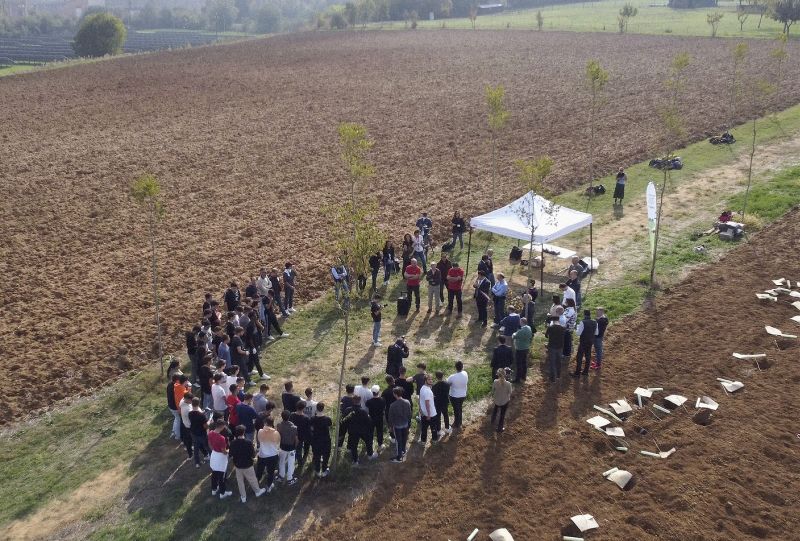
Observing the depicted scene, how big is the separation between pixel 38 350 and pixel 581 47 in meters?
68.5

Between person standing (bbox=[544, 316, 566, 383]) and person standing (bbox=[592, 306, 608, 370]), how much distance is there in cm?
79

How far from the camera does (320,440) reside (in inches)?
494

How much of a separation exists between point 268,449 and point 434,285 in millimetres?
8027

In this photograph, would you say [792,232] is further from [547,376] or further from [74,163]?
[74,163]

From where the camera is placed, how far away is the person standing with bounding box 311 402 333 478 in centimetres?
1240

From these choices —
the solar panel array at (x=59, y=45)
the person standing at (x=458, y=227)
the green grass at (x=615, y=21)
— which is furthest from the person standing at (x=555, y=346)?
the solar panel array at (x=59, y=45)

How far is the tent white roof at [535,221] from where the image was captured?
19906 millimetres

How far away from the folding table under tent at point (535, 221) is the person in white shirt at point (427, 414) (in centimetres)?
728

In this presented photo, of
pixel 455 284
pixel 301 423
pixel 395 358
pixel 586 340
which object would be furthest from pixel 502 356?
pixel 301 423

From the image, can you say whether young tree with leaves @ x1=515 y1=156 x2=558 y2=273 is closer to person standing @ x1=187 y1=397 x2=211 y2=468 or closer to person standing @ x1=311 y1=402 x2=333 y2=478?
person standing @ x1=311 y1=402 x2=333 y2=478

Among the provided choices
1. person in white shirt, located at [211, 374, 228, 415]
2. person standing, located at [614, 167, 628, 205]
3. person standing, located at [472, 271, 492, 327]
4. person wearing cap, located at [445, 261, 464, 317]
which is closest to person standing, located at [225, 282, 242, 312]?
person in white shirt, located at [211, 374, 228, 415]

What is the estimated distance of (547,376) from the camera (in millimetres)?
15906

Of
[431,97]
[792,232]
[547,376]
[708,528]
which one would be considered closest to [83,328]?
[547,376]

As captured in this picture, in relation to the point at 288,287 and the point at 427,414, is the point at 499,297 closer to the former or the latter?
the point at 427,414
